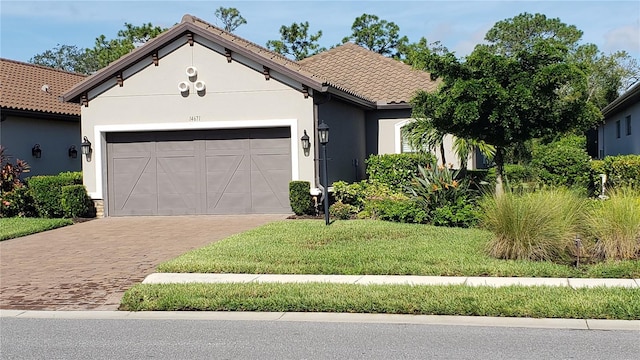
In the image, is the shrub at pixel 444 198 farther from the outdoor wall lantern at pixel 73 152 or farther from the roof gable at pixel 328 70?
the outdoor wall lantern at pixel 73 152

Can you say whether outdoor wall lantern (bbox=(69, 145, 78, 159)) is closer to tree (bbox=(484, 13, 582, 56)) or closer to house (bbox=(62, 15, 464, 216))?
house (bbox=(62, 15, 464, 216))

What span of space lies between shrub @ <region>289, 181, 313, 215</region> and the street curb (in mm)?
8585

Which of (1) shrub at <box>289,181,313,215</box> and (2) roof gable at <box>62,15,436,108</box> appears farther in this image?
(2) roof gable at <box>62,15,436,108</box>

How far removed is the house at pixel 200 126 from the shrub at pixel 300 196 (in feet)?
1.92

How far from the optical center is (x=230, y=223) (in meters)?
16.3

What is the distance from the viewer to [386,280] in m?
9.26

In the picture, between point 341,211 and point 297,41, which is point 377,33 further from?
point 341,211

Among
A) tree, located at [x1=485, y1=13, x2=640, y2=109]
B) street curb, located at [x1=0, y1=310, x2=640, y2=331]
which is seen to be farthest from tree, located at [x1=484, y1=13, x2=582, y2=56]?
street curb, located at [x1=0, y1=310, x2=640, y2=331]

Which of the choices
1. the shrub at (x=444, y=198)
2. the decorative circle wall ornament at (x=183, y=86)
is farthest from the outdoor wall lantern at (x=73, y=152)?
the shrub at (x=444, y=198)

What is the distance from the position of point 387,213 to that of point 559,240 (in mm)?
5321

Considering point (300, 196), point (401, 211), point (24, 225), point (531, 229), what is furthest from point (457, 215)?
point (24, 225)

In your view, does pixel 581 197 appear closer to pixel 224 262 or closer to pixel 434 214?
pixel 434 214

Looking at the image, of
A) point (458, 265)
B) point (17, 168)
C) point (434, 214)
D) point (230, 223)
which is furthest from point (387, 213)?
point (17, 168)

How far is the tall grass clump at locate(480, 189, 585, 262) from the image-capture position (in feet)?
33.4
